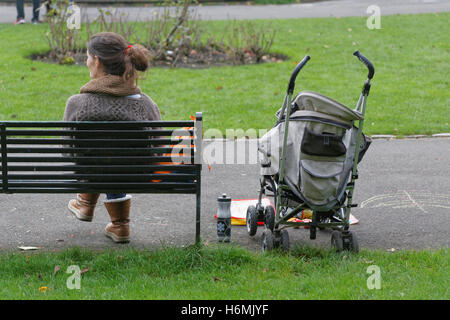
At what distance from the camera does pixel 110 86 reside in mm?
4824

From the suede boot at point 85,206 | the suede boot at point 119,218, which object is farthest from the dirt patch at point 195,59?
the suede boot at point 119,218

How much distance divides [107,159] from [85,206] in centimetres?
71

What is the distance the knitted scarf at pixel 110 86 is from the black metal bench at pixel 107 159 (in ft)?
1.02

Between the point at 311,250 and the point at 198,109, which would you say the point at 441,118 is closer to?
the point at 198,109

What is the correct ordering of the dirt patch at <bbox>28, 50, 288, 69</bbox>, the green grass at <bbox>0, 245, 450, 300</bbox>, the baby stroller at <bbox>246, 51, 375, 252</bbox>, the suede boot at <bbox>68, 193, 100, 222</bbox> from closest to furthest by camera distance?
the green grass at <bbox>0, 245, 450, 300</bbox>, the baby stroller at <bbox>246, 51, 375, 252</bbox>, the suede boot at <bbox>68, 193, 100, 222</bbox>, the dirt patch at <bbox>28, 50, 288, 69</bbox>

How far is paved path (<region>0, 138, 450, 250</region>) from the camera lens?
17.1ft

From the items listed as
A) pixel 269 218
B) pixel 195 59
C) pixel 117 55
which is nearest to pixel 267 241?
pixel 269 218

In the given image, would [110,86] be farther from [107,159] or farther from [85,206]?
[85,206]

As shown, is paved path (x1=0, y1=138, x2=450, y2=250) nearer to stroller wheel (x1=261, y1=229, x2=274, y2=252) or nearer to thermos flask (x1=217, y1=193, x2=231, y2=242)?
thermos flask (x1=217, y1=193, x2=231, y2=242)

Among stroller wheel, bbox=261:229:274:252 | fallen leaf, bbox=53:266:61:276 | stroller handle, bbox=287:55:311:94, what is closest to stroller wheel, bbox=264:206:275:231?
stroller wheel, bbox=261:229:274:252

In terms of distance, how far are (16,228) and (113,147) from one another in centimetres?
137

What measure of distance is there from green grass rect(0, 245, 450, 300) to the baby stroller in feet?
0.70

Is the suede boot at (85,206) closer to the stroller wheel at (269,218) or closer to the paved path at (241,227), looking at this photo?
the paved path at (241,227)

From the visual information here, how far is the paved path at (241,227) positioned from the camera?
206 inches
